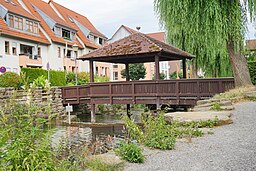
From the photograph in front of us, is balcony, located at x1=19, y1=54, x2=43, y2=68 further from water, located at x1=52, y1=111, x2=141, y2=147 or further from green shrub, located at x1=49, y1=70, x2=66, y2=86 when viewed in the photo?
water, located at x1=52, y1=111, x2=141, y2=147

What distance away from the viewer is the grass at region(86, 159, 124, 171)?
3767 mm

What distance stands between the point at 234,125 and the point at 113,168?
163 inches

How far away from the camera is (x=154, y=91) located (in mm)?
15109

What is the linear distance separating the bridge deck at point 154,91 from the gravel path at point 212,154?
24.4 ft

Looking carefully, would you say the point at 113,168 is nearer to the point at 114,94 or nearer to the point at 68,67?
the point at 114,94

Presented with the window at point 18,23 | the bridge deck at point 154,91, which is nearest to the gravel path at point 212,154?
the bridge deck at point 154,91

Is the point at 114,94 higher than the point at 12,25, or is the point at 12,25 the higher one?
the point at 12,25

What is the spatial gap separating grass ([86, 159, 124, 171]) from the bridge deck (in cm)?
1035

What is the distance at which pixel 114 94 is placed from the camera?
1647cm

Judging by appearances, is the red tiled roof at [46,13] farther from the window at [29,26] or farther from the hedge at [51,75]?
the hedge at [51,75]

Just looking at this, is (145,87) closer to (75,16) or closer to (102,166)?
(102,166)

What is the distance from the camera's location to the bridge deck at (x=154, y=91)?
13.7 metres

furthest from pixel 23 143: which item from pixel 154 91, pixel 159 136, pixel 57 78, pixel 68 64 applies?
pixel 68 64

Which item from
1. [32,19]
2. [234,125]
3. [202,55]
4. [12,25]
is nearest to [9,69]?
[12,25]
